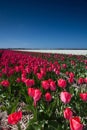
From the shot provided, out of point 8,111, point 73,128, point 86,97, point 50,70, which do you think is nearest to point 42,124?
point 86,97

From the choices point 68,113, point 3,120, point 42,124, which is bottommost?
point 3,120

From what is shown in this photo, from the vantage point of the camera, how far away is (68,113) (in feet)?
8.30

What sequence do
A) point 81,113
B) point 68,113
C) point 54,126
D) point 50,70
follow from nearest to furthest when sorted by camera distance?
point 68,113, point 54,126, point 81,113, point 50,70

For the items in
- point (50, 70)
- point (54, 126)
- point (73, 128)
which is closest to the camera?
point (73, 128)

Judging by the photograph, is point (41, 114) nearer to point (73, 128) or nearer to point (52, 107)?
point (52, 107)

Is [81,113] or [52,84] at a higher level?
[52,84]

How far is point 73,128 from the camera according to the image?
6.31ft

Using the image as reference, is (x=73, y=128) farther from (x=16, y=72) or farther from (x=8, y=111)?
(x=16, y=72)

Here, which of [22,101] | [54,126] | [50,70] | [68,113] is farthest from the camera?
[50,70]

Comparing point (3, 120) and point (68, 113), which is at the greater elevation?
point (68, 113)

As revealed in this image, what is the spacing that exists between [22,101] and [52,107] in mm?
1726

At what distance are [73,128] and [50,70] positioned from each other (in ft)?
17.3

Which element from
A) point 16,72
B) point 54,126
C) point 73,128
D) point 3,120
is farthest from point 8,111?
point 16,72

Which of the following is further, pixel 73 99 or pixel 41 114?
pixel 73 99
